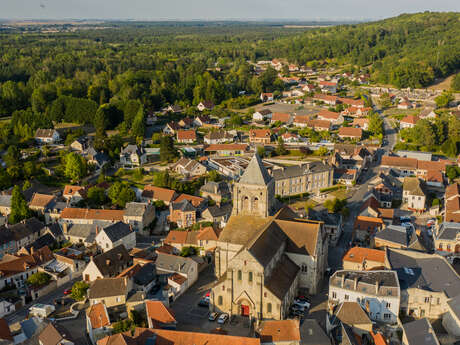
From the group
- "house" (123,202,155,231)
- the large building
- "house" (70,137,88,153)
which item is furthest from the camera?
"house" (70,137,88,153)

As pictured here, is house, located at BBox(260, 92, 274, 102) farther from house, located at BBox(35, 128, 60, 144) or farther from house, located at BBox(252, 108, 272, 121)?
house, located at BBox(35, 128, 60, 144)

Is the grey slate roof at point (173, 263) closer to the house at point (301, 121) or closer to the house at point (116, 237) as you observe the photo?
the house at point (116, 237)

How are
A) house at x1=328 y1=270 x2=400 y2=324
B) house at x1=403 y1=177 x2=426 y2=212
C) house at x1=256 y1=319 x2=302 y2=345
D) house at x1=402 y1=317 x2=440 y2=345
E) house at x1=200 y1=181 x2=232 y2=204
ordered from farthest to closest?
house at x1=200 y1=181 x2=232 y2=204 → house at x1=403 y1=177 x2=426 y2=212 → house at x1=328 y1=270 x2=400 y2=324 → house at x1=256 y1=319 x2=302 y2=345 → house at x1=402 y1=317 x2=440 y2=345

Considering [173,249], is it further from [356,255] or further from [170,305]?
[356,255]

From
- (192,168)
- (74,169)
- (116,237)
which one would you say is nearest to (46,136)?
(74,169)

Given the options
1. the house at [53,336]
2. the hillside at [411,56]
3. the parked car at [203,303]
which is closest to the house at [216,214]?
the parked car at [203,303]

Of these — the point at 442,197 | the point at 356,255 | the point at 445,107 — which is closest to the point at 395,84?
the point at 445,107

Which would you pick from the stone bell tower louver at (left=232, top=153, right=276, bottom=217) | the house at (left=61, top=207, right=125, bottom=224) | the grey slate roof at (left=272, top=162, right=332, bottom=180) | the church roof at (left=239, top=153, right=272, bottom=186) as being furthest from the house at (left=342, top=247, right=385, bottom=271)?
the house at (left=61, top=207, right=125, bottom=224)

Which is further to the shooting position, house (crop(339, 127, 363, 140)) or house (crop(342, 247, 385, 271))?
house (crop(339, 127, 363, 140))
